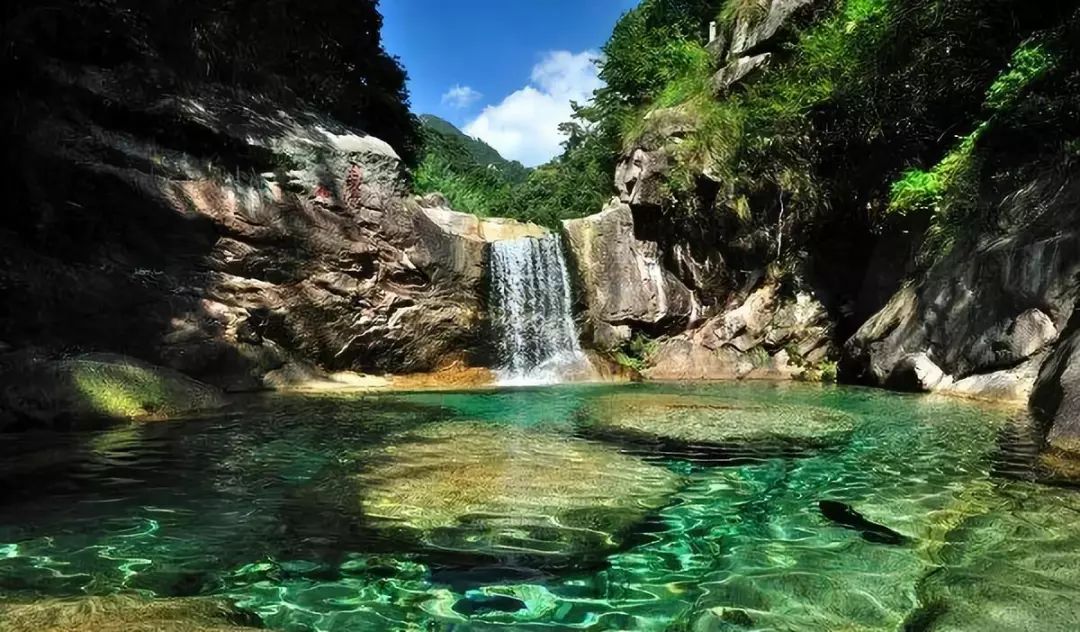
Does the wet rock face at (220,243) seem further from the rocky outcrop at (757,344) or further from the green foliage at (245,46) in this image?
the rocky outcrop at (757,344)

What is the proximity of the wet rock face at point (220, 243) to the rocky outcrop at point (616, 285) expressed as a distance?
2596mm

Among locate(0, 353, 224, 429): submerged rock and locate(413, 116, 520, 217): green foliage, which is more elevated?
locate(413, 116, 520, 217): green foliage

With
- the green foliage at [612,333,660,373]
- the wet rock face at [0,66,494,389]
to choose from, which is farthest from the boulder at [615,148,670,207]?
the wet rock face at [0,66,494,389]

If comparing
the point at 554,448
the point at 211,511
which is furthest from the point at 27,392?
the point at 554,448

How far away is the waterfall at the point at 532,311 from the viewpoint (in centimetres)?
1536

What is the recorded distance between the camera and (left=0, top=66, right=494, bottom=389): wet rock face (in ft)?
34.8

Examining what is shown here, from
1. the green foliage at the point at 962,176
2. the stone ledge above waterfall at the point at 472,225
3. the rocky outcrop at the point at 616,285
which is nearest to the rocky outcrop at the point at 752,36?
the rocky outcrop at the point at 616,285

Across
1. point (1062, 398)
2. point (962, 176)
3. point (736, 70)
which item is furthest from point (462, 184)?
point (1062, 398)

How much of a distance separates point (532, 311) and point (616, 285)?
6.95ft

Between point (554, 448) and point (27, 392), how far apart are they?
5.35m

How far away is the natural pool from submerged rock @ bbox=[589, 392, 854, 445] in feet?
0.32

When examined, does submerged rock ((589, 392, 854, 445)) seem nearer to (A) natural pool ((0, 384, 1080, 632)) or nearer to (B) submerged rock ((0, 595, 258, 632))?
(A) natural pool ((0, 384, 1080, 632))

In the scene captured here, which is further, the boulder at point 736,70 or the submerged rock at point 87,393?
the boulder at point 736,70

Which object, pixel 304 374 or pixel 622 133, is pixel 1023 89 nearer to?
pixel 622 133
